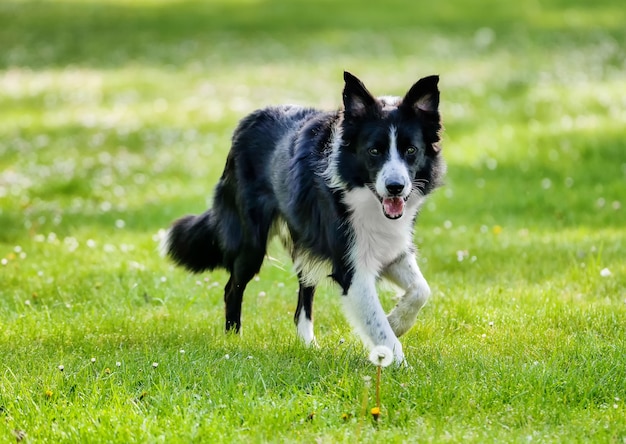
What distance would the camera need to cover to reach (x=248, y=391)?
200 inches

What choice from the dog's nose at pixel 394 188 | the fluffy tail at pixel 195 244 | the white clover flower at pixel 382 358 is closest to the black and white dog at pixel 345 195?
the dog's nose at pixel 394 188

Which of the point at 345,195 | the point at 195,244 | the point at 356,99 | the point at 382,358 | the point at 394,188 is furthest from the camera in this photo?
the point at 195,244

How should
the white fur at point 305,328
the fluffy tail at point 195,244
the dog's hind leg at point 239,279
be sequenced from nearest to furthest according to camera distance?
the white fur at point 305,328
the dog's hind leg at point 239,279
the fluffy tail at point 195,244

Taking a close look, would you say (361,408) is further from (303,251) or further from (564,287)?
(564,287)

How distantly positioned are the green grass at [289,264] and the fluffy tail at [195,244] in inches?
14.6

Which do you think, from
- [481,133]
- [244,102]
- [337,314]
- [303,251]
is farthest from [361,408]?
[244,102]

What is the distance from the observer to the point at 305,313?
6438 millimetres

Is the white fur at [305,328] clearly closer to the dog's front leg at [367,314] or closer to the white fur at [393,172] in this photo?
the dog's front leg at [367,314]

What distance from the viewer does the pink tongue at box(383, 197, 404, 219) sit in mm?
5488

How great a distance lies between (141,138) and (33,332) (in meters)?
8.10

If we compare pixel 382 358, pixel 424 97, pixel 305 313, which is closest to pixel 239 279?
pixel 305 313

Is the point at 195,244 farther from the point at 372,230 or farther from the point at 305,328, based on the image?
the point at 372,230

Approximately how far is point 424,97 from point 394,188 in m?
0.68

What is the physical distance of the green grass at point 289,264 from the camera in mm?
4875
